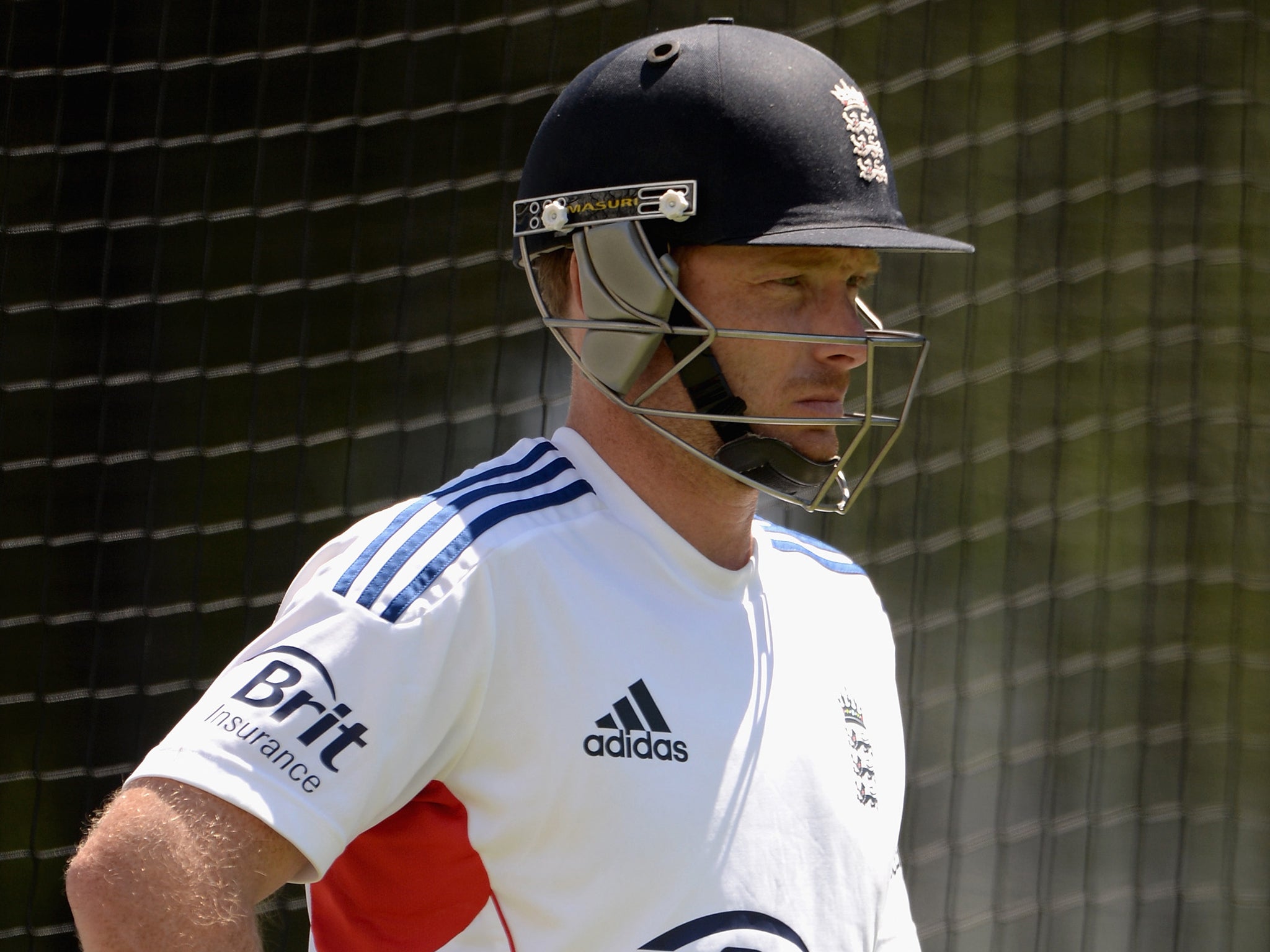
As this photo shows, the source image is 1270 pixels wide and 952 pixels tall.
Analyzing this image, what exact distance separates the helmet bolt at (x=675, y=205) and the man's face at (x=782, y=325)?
0.06 metres

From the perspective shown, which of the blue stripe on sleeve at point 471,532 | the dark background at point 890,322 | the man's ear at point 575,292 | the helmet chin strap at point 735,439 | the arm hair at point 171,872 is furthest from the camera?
the dark background at point 890,322

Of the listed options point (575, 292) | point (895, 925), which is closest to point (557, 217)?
point (575, 292)

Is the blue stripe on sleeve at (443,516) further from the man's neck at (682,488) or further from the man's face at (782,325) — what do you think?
the man's face at (782,325)

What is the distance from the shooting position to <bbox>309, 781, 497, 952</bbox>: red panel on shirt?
1.38 metres

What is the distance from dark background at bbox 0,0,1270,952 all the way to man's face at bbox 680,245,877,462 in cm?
171

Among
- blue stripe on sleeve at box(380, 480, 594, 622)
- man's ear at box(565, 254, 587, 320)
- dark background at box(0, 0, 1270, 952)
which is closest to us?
blue stripe on sleeve at box(380, 480, 594, 622)

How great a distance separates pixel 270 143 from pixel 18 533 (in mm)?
1026

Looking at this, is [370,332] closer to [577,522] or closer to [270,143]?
[270,143]

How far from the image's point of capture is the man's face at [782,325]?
1601 mm

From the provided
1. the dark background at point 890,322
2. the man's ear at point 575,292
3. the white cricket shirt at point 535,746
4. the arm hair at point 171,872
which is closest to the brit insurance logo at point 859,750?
the white cricket shirt at point 535,746

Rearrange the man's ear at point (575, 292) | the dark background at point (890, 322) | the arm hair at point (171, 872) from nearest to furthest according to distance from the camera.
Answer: the arm hair at point (171, 872) → the man's ear at point (575, 292) → the dark background at point (890, 322)

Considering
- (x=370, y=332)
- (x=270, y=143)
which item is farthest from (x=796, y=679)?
(x=270, y=143)

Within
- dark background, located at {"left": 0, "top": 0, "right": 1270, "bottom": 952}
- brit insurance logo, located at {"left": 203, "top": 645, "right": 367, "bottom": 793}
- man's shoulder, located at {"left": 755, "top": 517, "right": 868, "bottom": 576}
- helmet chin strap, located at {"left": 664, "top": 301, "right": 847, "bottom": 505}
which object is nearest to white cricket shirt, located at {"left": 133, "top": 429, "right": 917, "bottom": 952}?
brit insurance logo, located at {"left": 203, "top": 645, "right": 367, "bottom": 793}

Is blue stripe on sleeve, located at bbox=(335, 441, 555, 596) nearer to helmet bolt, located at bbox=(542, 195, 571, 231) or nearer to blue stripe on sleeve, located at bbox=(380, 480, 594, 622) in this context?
blue stripe on sleeve, located at bbox=(380, 480, 594, 622)
